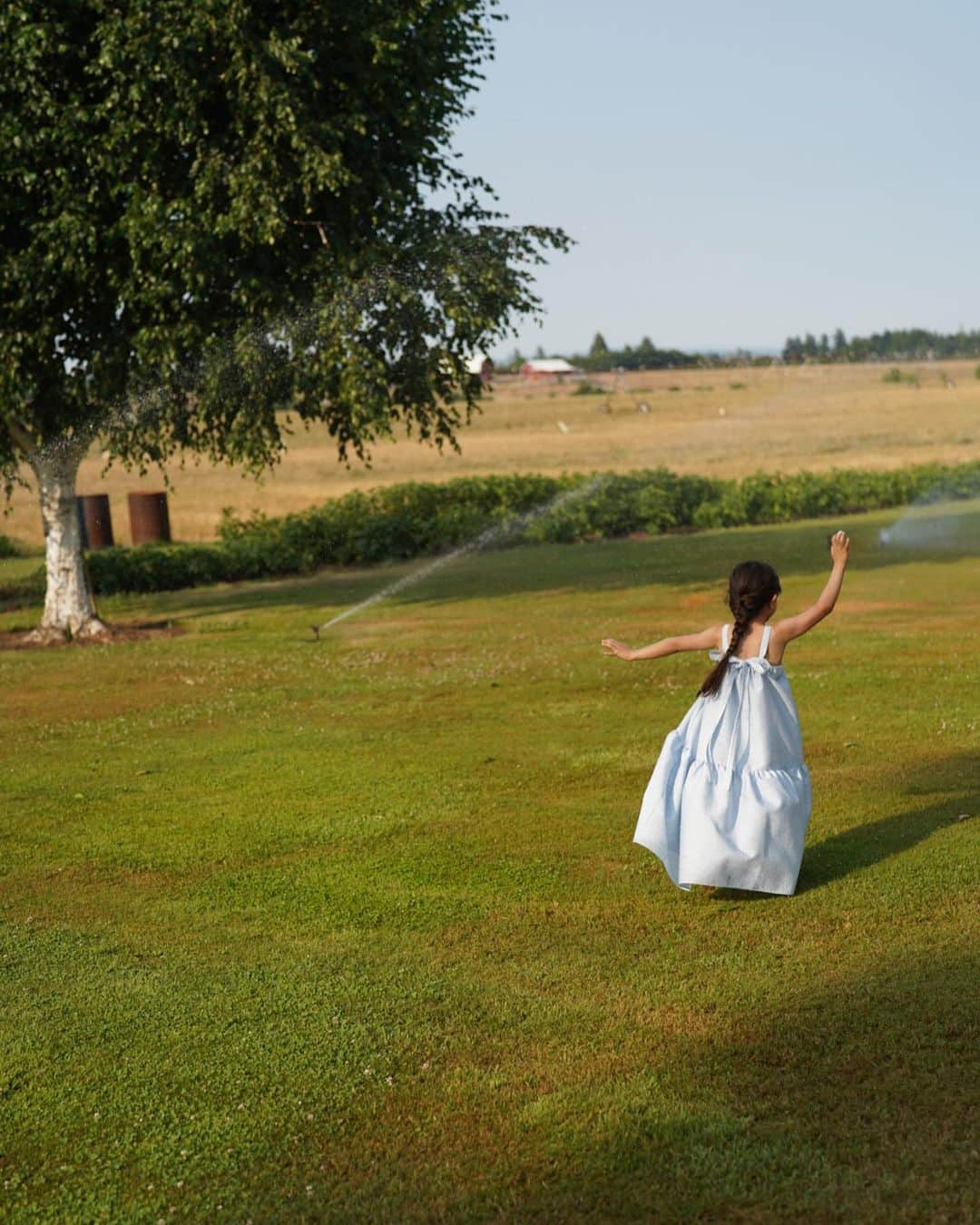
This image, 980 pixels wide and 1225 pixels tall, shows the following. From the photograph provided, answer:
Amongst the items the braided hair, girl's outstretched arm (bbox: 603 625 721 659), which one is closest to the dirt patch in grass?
girl's outstretched arm (bbox: 603 625 721 659)

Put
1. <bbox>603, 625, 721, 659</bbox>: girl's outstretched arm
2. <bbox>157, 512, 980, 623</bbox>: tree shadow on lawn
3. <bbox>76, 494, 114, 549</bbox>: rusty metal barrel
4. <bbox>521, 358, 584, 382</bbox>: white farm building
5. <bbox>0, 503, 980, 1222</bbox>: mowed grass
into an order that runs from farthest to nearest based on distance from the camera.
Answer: <bbox>521, 358, 584, 382</bbox>: white farm building
<bbox>76, 494, 114, 549</bbox>: rusty metal barrel
<bbox>157, 512, 980, 623</bbox>: tree shadow on lawn
<bbox>603, 625, 721, 659</bbox>: girl's outstretched arm
<bbox>0, 503, 980, 1222</bbox>: mowed grass

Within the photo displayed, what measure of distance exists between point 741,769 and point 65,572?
42.4ft

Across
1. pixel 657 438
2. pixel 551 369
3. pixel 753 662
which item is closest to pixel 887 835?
pixel 753 662

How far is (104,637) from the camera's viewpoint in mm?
18312

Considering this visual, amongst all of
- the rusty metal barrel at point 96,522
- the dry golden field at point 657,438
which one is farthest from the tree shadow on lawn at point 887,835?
the dry golden field at point 657,438

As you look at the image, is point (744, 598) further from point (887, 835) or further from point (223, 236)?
point (223, 236)

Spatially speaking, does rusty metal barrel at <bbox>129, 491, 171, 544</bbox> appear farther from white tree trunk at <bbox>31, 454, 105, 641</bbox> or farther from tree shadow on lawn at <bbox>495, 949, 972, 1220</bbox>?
tree shadow on lawn at <bbox>495, 949, 972, 1220</bbox>

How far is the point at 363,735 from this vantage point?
1186cm

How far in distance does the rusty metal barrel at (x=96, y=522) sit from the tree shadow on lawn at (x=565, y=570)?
4.70 meters

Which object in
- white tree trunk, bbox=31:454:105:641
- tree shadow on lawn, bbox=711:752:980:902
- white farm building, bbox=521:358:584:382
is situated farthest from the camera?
white farm building, bbox=521:358:584:382

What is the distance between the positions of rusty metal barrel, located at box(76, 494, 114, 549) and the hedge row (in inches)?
60.4

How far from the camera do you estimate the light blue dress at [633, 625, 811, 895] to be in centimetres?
712

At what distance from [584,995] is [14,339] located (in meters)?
12.4

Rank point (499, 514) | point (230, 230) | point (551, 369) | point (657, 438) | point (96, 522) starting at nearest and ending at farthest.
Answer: point (230, 230)
point (96, 522)
point (499, 514)
point (657, 438)
point (551, 369)
